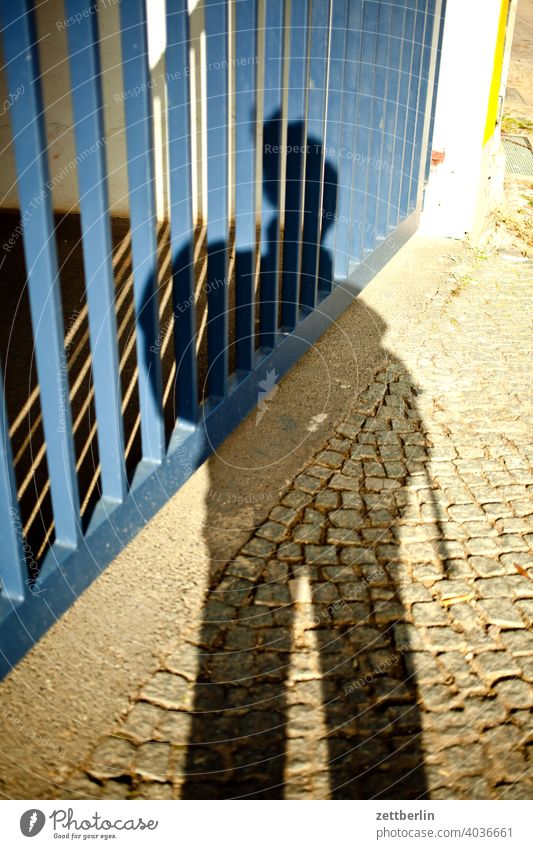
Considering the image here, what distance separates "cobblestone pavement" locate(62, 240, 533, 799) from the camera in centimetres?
270

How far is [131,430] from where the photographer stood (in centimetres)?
450

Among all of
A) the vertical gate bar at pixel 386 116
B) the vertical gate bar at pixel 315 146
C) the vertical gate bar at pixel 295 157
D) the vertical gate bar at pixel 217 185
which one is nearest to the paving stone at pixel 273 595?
the vertical gate bar at pixel 217 185

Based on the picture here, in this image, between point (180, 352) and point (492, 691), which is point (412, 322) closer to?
point (180, 352)

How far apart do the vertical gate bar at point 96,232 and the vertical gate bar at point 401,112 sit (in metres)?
3.96

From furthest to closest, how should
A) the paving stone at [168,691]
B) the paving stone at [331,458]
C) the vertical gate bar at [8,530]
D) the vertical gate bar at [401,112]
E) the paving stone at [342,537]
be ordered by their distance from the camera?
the vertical gate bar at [401,112]
the paving stone at [331,458]
the paving stone at [342,537]
the paving stone at [168,691]
the vertical gate bar at [8,530]

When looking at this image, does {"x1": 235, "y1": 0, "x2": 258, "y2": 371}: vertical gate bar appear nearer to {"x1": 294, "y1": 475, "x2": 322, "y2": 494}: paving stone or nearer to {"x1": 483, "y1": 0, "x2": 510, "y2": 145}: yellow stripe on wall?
{"x1": 294, "y1": 475, "x2": 322, "y2": 494}: paving stone

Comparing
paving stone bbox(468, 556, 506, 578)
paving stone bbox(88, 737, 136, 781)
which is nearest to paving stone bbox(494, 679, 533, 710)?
paving stone bbox(468, 556, 506, 578)

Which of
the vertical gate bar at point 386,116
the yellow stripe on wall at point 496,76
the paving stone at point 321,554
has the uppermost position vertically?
the yellow stripe on wall at point 496,76

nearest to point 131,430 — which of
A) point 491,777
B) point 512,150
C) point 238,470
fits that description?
point 238,470

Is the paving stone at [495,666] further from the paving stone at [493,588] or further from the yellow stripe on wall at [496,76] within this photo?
the yellow stripe on wall at [496,76]

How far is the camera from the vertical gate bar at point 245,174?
12.6 ft

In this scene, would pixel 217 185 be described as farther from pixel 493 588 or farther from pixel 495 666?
pixel 495 666

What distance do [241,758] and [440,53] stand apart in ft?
19.9

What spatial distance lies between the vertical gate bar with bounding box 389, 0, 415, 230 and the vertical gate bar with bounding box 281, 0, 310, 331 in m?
1.94
